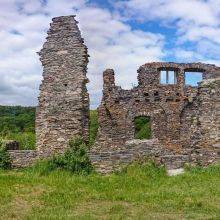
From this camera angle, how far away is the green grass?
12.1 metres

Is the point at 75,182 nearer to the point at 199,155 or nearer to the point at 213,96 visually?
the point at 199,155

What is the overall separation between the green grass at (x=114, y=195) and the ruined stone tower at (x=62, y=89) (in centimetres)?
299

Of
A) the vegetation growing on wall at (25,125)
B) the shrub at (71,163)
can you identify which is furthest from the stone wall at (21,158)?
the vegetation growing on wall at (25,125)

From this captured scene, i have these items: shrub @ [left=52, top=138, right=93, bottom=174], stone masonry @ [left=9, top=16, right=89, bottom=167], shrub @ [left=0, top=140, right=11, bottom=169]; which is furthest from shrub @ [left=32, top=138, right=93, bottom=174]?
stone masonry @ [left=9, top=16, right=89, bottom=167]

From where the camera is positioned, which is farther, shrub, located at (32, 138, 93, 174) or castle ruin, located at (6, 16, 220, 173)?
castle ruin, located at (6, 16, 220, 173)

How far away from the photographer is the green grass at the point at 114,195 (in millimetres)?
12125

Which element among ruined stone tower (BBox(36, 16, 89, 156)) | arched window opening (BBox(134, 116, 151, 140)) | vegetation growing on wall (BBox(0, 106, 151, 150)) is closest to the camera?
ruined stone tower (BBox(36, 16, 89, 156))

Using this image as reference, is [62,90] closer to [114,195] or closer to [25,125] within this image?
[114,195]

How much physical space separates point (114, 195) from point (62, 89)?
7.10m

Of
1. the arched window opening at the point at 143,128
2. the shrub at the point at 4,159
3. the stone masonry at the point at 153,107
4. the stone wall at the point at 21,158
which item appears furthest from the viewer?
the arched window opening at the point at 143,128

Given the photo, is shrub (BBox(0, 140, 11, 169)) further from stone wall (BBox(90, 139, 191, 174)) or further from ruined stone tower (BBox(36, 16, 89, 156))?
stone wall (BBox(90, 139, 191, 174))

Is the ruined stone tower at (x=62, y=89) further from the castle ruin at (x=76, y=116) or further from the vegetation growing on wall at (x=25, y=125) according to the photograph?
the vegetation growing on wall at (x=25, y=125)

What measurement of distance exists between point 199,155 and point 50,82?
6.36m

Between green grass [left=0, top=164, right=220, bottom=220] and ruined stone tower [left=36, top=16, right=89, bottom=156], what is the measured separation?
299cm
